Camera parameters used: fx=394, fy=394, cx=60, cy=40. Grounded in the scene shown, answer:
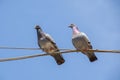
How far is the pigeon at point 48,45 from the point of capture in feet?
43.0

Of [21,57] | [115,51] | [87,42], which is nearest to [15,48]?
[21,57]

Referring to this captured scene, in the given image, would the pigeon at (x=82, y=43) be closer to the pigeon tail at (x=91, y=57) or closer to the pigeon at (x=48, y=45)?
the pigeon tail at (x=91, y=57)

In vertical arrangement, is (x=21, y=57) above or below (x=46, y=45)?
below

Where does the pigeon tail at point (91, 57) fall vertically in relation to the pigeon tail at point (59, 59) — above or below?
below

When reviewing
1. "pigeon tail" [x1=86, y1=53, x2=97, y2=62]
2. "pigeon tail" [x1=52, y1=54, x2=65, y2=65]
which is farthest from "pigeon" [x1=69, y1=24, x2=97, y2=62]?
"pigeon tail" [x1=52, y1=54, x2=65, y2=65]

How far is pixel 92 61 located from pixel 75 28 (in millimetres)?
1672

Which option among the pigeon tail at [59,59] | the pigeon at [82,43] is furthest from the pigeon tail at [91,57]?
the pigeon tail at [59,59]

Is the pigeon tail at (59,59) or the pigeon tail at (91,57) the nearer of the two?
the pigeon tail at (91,57)

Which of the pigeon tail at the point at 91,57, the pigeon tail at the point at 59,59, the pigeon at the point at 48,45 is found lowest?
the pigeon tail at the point at 91,57

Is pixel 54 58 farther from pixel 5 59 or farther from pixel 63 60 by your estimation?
pixel 5 59

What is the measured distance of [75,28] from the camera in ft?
44.8

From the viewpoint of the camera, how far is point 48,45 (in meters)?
13.8

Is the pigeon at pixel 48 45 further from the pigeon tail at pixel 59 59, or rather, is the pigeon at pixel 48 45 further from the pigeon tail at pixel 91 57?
the pigeon tail at pixel 91 57

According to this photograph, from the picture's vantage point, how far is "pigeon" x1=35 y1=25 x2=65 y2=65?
43.0ft
